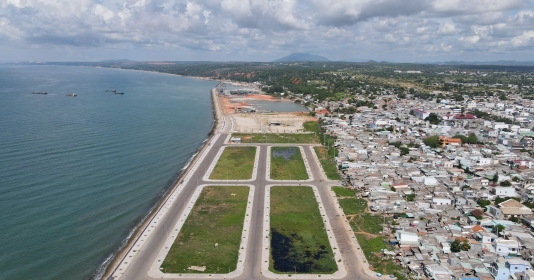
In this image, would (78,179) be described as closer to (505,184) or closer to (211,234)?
(211,234)

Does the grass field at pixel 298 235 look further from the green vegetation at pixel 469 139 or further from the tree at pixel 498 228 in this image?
the green vegetation at pixel 469 139

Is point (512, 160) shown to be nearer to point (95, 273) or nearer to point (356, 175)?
point (356, 175)

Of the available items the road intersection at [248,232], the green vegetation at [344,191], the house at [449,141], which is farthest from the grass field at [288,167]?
the house at [449,141]

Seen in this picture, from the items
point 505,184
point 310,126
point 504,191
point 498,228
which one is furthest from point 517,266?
point 310,126

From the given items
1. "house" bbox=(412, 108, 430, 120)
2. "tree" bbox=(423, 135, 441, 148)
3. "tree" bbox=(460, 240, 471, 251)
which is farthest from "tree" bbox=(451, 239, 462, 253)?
"house" bbox=(412, 108, 430, 120)

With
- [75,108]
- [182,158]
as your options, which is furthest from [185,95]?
[182,158]

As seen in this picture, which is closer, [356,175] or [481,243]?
[481,243]

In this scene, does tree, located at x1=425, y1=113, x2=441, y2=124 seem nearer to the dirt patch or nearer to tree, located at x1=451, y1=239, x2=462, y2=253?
tree, located at x1=451, y1=239, x2=462, y2=253
